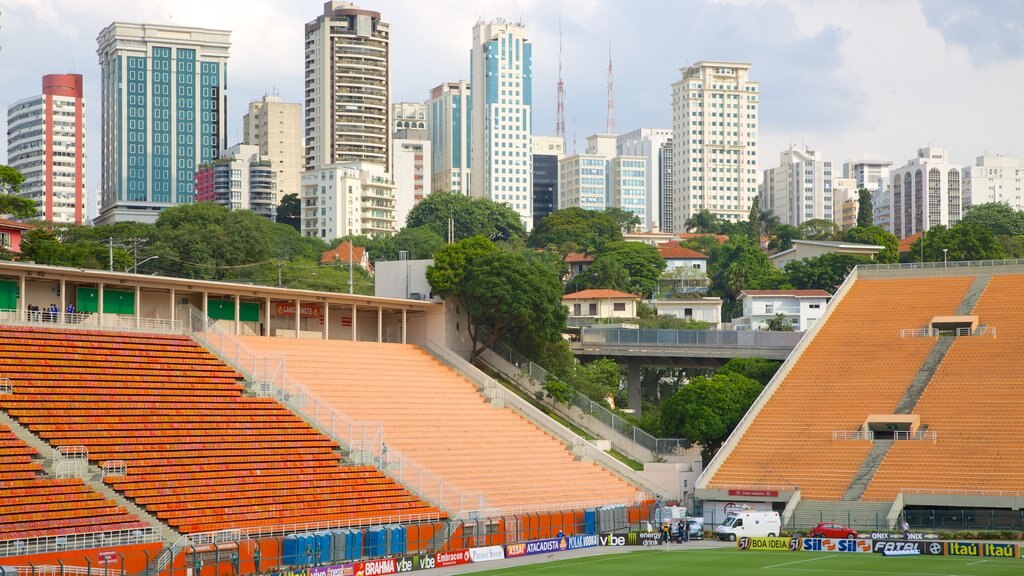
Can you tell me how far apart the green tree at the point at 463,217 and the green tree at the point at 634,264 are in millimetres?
31756

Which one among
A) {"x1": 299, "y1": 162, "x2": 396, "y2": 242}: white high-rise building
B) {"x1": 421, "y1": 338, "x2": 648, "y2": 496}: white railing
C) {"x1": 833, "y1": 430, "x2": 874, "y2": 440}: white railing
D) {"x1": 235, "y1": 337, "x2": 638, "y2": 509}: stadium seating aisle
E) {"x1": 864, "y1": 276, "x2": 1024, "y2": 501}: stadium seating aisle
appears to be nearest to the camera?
{"x1": 235, "y1": 337, "x2": 638, "y2": 509}: stadium seating aisle

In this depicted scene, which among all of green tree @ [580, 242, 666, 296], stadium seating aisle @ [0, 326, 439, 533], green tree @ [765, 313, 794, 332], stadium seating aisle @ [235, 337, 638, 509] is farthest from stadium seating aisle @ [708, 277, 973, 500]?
green tree @ [580, 242, 666, 296]

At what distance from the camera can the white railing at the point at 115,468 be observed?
3903cm

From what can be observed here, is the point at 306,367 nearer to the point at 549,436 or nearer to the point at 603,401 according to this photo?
the point at 549,436

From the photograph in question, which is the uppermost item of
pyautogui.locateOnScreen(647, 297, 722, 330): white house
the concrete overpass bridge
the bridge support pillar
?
pyautogui.locateOnScreen(647, 297, 722, 330): white house

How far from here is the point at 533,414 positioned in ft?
199

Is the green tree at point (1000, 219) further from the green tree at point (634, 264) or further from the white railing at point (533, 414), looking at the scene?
the white railing at point (533, 414)

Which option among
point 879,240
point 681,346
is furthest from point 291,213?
point 681,346

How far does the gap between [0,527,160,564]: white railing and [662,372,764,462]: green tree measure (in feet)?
97.7

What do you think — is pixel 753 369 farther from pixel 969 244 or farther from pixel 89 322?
pixel 969 244

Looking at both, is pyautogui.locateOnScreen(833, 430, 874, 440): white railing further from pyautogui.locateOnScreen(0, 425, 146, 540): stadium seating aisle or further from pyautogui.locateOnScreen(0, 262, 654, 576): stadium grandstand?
pyautogui.locateOnScreen(0, 425, 146, 540): stadium seating aisle

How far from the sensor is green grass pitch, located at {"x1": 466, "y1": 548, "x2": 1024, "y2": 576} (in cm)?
3972

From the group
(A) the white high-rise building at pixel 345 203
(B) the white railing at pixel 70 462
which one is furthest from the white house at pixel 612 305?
(A) the white high-rise building at pixel 345 203

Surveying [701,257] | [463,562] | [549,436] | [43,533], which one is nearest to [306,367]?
[549,436]
